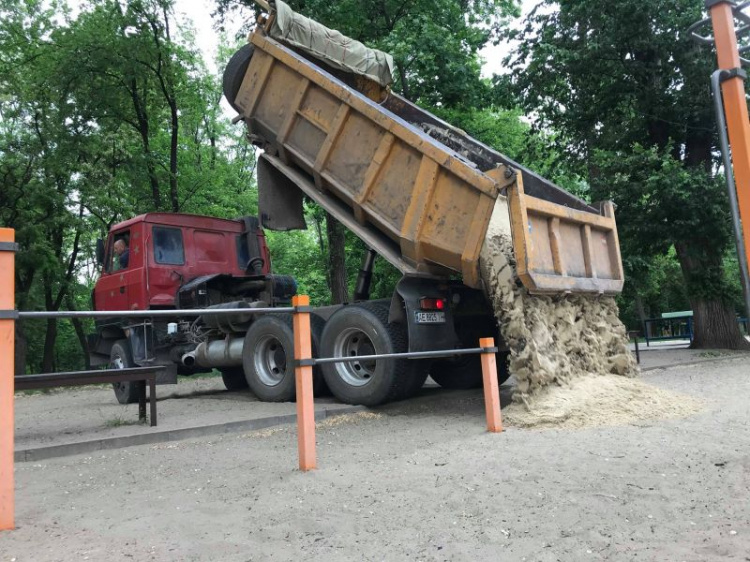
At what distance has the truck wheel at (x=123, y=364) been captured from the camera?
9.26 m

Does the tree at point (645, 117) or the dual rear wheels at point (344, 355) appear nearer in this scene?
the dual rear wheels at point (344, 355)

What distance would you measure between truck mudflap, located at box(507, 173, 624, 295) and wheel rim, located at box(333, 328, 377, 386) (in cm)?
223

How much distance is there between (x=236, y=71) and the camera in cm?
839

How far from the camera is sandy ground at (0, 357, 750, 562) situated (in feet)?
9.03

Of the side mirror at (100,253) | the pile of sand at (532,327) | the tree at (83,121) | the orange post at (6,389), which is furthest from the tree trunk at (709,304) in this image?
the tree at (83,121)

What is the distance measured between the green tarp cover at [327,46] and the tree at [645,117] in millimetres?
6582

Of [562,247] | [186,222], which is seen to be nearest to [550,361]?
[562,247]

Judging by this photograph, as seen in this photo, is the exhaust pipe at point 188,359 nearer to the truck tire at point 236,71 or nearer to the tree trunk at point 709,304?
the truck tire at point 236,71

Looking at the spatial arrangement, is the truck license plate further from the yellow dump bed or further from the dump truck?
the yellow dump bed

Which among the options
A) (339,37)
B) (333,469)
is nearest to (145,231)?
(339,37)

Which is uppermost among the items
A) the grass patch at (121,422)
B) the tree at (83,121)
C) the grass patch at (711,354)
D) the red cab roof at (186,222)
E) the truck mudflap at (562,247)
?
the tree at (83,121)

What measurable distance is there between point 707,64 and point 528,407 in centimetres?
1047

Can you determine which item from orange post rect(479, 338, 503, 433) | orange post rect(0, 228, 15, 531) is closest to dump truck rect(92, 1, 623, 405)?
orange post rect(479, 338, 503, 433)

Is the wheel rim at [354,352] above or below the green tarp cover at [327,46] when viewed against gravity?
below
